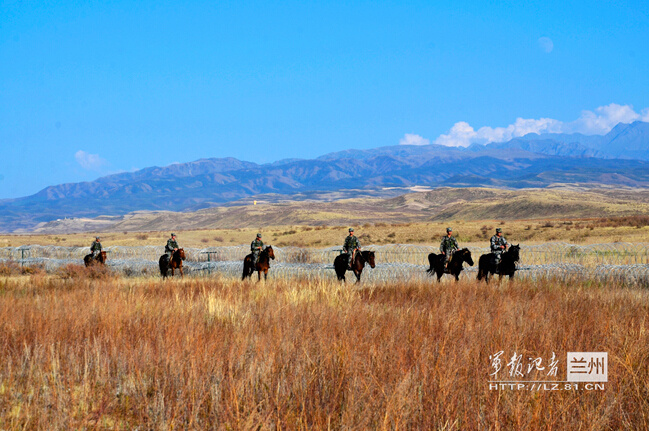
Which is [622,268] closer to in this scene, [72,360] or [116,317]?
[116,317]

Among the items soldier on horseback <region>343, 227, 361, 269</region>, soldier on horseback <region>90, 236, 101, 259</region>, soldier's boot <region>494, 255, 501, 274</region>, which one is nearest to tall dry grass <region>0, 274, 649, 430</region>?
soldier's boot <region>494, 255, 501, 274</region>

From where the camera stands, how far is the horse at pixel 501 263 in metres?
17.0

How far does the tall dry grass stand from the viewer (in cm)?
430

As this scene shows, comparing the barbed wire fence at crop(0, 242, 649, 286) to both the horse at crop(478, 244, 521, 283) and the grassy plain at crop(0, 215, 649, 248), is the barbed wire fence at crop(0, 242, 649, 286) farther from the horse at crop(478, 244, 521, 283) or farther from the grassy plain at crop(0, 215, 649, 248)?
the grassy plain at crop(0, 215, 649, 248)

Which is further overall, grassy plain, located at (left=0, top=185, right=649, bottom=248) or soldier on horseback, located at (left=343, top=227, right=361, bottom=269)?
grassy plain, located at (left=0, top=185, right=649, bottom=248)

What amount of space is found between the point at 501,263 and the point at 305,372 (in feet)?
43.8

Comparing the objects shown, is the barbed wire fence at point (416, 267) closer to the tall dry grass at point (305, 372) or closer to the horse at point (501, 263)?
the horse at point (501, 263)

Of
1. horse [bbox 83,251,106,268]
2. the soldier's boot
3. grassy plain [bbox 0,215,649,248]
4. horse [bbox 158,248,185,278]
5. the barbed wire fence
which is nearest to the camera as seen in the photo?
the barbed wire fence

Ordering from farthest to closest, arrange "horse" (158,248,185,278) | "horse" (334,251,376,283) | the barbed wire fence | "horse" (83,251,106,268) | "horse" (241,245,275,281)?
"horse" (83,251,106,268) < "horse" (158,248,185,278) < "horse" (241,245,275,281) < "horse" (334,251,376,283) < the barbed wire fence

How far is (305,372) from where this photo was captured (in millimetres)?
5137

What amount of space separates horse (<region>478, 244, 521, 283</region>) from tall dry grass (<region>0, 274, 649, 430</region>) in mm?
8802

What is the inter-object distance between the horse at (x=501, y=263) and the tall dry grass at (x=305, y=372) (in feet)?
28.9

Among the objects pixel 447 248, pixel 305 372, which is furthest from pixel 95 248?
pixel 305 372

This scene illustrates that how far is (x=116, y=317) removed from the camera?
775cm
